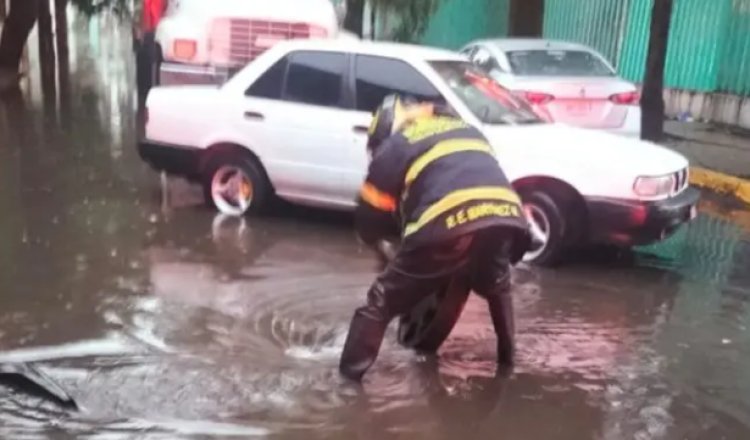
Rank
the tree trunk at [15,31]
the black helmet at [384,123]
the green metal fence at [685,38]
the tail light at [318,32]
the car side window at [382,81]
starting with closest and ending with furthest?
the black helmet at [384,123]
the car side window at [382,81]
the tail light at [318,32]
the green metal fence at [685,38]
the tree trunk at [15,31]

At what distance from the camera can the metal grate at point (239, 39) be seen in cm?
1189

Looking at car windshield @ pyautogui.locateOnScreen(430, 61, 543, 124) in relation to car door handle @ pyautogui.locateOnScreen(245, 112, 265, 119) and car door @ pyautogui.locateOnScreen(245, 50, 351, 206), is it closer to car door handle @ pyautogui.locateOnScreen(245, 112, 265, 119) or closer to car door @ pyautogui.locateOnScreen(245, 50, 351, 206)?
car door @ pyautogui.locateOnScreen(245, 50, 351, 206)

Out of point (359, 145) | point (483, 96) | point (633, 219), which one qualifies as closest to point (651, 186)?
point (633, 219)

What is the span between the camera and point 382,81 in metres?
8.91

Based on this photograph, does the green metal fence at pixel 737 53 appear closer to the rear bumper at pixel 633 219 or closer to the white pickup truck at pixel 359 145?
the white pickup truck at pixel 359 145

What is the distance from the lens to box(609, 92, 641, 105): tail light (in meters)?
11.6

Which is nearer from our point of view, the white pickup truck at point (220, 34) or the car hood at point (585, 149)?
the car hood at point (585, 149)

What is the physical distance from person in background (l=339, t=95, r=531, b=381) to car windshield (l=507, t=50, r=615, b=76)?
266 inches

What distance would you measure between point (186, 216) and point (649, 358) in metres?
4.79

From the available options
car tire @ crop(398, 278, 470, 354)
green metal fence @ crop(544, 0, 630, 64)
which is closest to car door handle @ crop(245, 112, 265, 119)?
car tire @ crop(398, 278, 470, 354)

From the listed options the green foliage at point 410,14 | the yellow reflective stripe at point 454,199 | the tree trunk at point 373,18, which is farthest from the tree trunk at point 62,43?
the yellow reflective stripe at point 454,199

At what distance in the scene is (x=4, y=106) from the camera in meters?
18.5

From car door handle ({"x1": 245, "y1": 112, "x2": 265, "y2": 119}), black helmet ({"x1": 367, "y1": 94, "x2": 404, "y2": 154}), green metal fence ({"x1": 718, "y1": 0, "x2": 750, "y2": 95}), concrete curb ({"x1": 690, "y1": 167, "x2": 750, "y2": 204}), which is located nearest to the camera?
black helmet ({"x1": 367, "y1": 94, "x2": 404, "y2": 154})

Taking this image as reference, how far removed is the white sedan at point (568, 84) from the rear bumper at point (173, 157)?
11.0 feet
